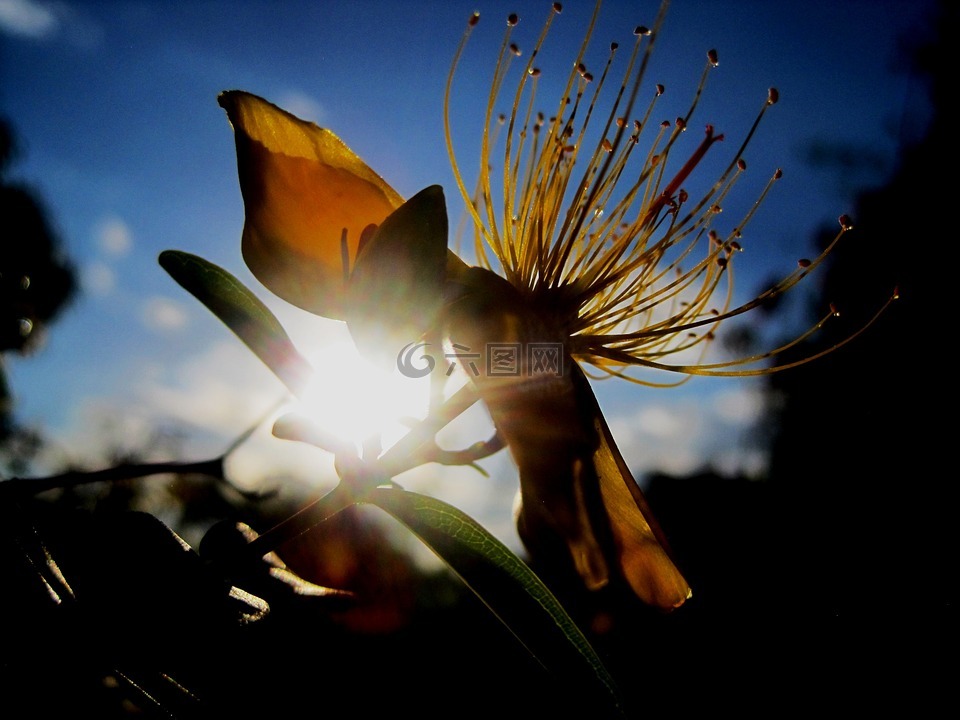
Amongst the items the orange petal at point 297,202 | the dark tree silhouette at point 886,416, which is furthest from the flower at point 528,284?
the dark tree silhouette at point 886,416

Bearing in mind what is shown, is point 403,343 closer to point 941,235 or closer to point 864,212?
point 941,235

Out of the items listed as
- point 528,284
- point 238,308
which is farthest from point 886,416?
point 238,308

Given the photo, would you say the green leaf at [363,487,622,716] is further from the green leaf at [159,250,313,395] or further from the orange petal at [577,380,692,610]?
the orange petal at [577,380,692,610]

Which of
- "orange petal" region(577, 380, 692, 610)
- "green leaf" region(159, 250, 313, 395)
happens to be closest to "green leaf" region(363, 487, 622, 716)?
"green leaf" region(159, 250, 313, 395)

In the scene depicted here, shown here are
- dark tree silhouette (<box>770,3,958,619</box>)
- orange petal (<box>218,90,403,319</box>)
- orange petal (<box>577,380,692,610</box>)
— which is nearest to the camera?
orange petal (<box>218,90,403,319</box>)

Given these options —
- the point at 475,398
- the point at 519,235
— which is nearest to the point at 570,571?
the point at 475,398

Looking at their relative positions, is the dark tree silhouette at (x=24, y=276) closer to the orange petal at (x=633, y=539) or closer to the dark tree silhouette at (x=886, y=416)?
the orange petal at (x=633, y=539)

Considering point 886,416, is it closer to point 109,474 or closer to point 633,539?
point 633,539
